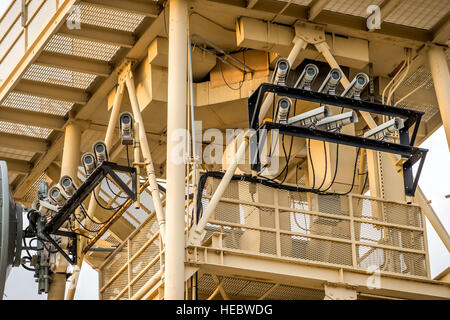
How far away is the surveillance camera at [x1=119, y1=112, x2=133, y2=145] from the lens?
2820 cm

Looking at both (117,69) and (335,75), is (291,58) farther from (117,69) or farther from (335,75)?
(117,69)

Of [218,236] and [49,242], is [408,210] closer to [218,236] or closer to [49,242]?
[218,236]

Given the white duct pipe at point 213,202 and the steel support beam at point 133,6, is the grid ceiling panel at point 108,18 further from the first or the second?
the white duct pipe at point 213,202

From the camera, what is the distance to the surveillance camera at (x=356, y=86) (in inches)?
1086

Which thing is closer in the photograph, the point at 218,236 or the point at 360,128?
the point at 218,236

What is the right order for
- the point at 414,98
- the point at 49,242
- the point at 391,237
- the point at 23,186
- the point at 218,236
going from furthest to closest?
the point at 23,186 < the point at 414,98 < the point at 49,242 < the point at 391,237 < the point at 218,236

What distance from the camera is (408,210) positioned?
29.1 meters

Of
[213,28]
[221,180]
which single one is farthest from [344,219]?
[213,28]

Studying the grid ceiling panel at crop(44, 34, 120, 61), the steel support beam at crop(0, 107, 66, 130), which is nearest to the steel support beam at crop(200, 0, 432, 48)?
the grid ceiling panel at crop(44, 34, 120, 61)

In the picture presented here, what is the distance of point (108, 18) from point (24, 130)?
6.08m

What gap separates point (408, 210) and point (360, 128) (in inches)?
191

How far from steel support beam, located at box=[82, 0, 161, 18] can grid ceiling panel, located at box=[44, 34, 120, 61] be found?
191 centimetres

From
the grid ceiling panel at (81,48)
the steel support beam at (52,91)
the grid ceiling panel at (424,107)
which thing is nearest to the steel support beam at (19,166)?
the steel support beam at (52,91)

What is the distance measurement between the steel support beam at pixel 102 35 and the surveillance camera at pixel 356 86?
17.8ft
